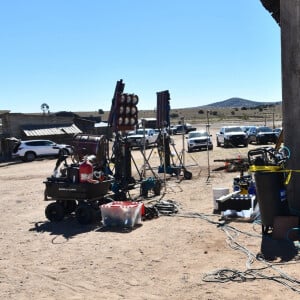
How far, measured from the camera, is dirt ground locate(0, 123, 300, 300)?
6.19 metres

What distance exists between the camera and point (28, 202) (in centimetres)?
1461

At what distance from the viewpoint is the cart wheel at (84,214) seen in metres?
10.5

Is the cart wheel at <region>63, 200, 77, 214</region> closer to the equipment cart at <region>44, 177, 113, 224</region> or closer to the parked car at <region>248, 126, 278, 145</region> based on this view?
the equipment cart at <region>44, 177, 113, 224</region>

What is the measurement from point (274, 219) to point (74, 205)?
16.8ft

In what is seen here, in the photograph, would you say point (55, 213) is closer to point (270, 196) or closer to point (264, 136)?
point (270, 196)

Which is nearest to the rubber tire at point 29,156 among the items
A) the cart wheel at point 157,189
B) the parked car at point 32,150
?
the parked car at point 32,150

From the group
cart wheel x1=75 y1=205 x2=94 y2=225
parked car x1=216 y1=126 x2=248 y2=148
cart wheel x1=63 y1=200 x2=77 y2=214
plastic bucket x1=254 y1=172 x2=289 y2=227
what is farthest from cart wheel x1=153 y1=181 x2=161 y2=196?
parked car x1=216 y1=126 x2=248 y2=148

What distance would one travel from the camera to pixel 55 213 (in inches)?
439

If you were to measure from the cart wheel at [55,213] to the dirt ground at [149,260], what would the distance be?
169 millimetres

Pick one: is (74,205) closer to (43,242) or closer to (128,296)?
(43,242)

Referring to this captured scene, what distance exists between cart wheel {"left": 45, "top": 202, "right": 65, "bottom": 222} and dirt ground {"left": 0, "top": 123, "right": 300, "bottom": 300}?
0.17 m

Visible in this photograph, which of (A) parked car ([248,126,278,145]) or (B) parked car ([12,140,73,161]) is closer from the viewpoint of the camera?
(B) parked car ([12,140,73,161])

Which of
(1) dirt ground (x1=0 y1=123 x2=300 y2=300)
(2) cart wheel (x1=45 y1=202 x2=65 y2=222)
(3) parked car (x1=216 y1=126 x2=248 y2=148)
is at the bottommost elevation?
(1) dirt ground (x1=0 y1=123 x2=300 y2=300)

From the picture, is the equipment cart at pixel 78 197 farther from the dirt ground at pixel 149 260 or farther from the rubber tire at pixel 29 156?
the rubber tire at pixel 29 156
